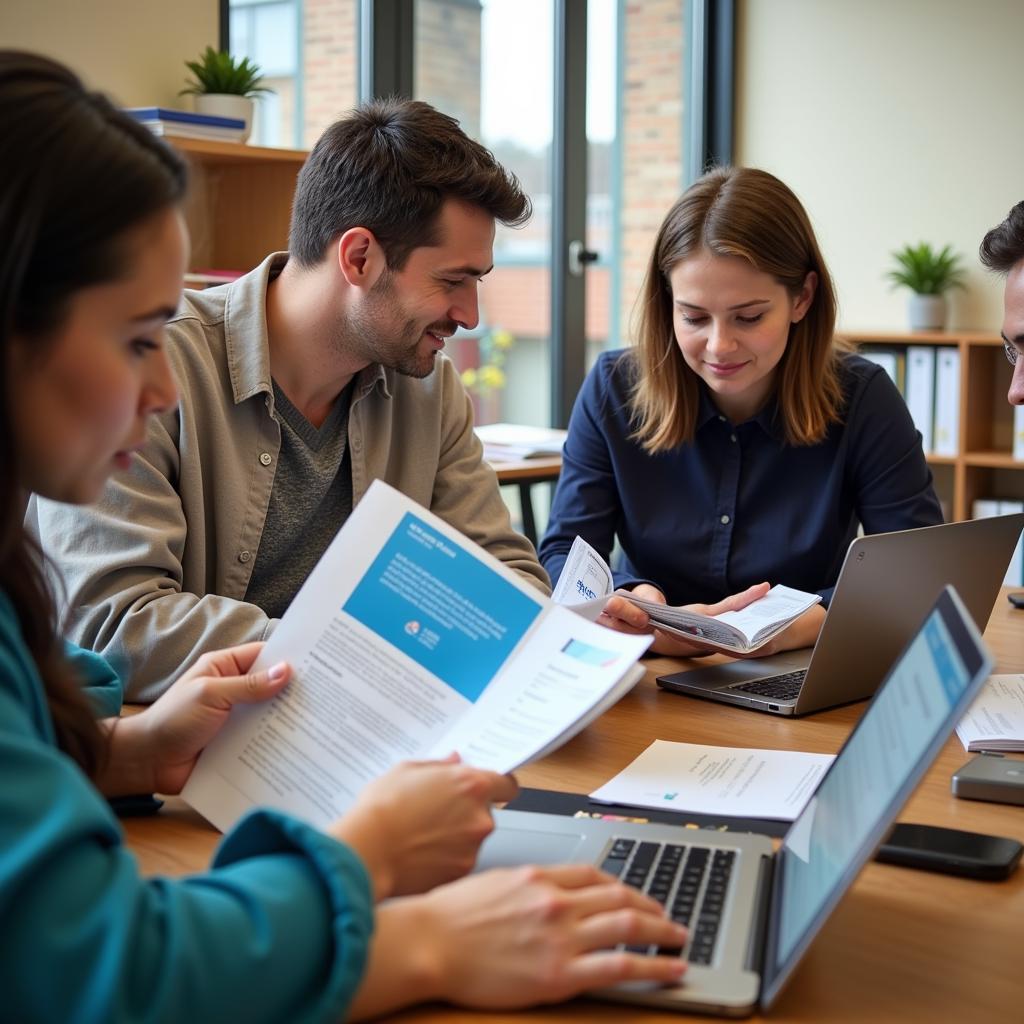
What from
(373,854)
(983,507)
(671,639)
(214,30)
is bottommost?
(983,507)

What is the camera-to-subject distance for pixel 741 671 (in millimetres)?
1616

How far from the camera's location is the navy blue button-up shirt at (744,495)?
2105 millimetres

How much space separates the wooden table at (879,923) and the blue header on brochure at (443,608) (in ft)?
A: 0.71

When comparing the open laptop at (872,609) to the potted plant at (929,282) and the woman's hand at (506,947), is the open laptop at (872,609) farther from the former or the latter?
the potted plant at (929,282)

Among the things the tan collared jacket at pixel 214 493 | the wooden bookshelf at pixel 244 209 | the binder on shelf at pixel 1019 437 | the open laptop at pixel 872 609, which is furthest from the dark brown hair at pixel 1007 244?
the binder on shelf at pixel 1019 437

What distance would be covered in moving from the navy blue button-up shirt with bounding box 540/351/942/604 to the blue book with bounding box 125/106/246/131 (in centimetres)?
127

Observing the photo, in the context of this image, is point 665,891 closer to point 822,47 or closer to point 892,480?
point 892,480

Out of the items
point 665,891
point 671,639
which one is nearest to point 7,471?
point 665,891

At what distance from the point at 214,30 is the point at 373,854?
9.39ft

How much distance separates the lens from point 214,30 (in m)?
3.23

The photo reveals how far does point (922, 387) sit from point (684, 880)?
366 cm

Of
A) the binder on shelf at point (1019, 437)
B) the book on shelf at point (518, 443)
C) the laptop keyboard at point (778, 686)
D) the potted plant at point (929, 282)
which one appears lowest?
the binder on shelf at point (1019, 437)

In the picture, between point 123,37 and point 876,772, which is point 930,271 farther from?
point 876,772

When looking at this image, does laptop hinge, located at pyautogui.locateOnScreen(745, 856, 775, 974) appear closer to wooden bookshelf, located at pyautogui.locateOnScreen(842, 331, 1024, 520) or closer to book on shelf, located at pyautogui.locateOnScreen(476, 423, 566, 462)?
book on shelf, located at pyautogui.locateOnScreen(476, 423, 566, 462)
